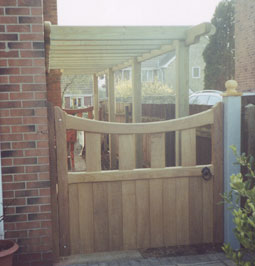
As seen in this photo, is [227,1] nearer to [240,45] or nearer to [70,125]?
[240,45]

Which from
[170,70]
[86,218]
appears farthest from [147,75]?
[86,218]

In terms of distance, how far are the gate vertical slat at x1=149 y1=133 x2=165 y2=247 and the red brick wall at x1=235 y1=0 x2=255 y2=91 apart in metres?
10.5

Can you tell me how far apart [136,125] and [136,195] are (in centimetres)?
68

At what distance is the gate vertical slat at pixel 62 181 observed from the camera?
351cm

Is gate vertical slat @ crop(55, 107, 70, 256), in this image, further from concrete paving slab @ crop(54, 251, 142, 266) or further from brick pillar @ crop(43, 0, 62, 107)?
brick pillar @ crop(43, 0, 62, 107)

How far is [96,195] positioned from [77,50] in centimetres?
299

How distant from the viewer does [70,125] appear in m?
3.54

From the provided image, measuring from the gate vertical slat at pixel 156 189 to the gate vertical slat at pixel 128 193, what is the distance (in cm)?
18

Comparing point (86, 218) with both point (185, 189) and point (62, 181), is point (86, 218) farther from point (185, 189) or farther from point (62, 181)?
point (185, 189)

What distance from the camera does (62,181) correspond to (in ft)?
11.6

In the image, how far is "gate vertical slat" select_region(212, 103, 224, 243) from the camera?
3.80m

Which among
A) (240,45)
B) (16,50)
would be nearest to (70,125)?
(16,50)

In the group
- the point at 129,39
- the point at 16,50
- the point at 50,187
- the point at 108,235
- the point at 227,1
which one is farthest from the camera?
the point at 227,1

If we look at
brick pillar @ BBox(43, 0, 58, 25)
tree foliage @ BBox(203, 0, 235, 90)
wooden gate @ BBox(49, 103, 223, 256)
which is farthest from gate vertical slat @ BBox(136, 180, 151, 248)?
tree foliage @ BBox(203, 0, 235, 90)
